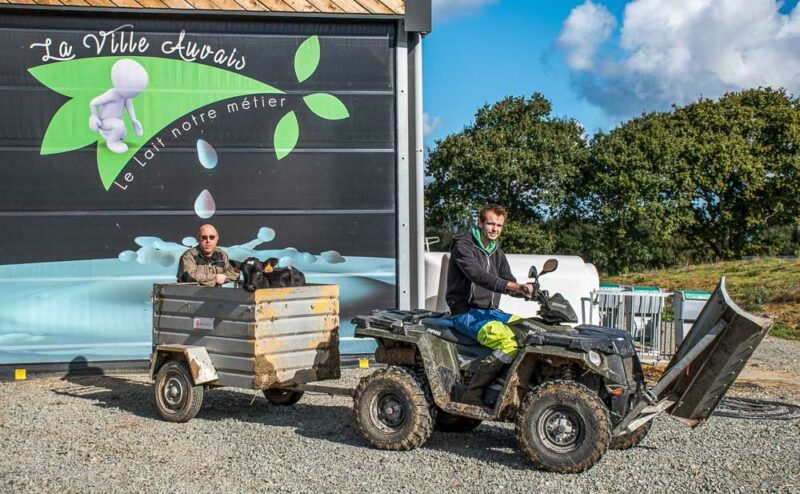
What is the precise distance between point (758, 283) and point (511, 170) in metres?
21.3

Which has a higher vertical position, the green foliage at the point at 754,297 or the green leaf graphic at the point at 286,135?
the green leaf graphic at the point at 286,135

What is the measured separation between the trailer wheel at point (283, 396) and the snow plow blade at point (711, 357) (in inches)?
153

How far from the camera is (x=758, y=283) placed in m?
25.8

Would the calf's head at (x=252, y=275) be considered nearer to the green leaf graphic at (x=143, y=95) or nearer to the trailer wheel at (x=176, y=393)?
the trailer wheel at (x=176, y=393)

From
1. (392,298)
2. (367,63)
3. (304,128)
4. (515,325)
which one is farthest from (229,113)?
(515,325)

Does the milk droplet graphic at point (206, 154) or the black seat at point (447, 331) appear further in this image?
the milk droplet graphic at point (206, 154)

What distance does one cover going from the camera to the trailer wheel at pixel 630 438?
24.1 ft

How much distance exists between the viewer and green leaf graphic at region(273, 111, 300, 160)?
455 inches

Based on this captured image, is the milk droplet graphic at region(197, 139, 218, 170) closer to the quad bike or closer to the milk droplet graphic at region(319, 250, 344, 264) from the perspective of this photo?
the milk droplet graphic at region(319, 250, 344, 264)

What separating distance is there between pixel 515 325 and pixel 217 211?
540 cm

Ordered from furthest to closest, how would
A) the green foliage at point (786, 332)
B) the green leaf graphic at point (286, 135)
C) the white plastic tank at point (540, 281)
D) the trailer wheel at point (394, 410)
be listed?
the green foliage at point (786, 332)
the white plastic tank at point (540, 281)
the green leaf graphic at point (286, 135)
the trailer wheel at point (394, 410)

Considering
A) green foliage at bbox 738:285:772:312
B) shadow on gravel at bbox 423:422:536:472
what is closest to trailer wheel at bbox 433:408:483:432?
shadow on gravel at bbox 423:422:536:472

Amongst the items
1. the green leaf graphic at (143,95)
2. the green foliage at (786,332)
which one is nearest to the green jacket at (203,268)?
the green leaf graphic at (143,95)

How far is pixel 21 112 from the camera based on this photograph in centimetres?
1125
